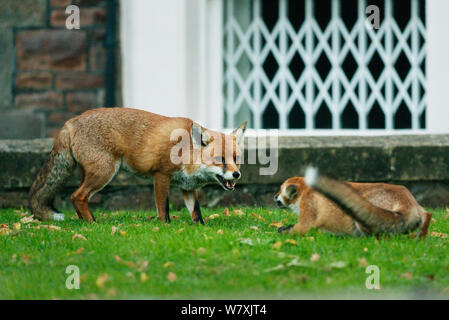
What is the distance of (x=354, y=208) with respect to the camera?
15.8ft

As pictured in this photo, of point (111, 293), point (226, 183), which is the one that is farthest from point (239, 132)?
point (111, 293)

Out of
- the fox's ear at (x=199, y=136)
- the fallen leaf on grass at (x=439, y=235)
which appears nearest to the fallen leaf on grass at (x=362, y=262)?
the fallen leaf on grass at (x=439, y=235)

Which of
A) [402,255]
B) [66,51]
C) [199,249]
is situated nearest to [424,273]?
[402,255]

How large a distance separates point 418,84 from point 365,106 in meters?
0.73

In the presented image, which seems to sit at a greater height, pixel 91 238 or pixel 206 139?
pixel 206 139

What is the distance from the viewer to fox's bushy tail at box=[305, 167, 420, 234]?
4.63 meters

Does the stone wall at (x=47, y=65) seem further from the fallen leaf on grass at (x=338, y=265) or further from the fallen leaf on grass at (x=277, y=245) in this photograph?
the fallen leaf on grass at (x=338, y=265)

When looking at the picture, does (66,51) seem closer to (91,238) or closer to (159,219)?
(159,219)

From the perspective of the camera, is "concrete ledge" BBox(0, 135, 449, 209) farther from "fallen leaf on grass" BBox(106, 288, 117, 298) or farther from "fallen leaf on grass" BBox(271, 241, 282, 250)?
"fallen leaf on grass" BBox(106, 288, 117, 298)

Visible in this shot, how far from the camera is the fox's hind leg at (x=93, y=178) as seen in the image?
243 inches

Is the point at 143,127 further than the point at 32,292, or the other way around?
the point at 143,127

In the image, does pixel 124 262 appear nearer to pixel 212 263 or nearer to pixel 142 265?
pixel 142 265

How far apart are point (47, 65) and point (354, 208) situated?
484 centimetres

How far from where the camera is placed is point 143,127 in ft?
20.9
